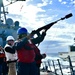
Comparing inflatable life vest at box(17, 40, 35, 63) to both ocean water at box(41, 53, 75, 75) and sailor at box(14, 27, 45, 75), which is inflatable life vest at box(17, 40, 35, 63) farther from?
ocean water at box(41, 53, 75, 75)

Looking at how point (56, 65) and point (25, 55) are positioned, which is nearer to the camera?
point (25, 55)

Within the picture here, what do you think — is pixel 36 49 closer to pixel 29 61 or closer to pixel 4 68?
pixel 29 61

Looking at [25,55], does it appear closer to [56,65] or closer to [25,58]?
[25,58]

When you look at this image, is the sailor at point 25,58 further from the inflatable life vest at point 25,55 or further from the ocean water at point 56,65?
the ocean water at point 56,65

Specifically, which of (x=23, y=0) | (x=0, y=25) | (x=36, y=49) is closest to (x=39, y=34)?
(x=36, y=49)

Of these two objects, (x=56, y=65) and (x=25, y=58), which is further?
(x=56, y=65)

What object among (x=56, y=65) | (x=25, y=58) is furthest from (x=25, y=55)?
(x=56, y=65)

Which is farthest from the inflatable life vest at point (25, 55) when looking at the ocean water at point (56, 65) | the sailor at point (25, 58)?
the ocean water at point (56, 65)

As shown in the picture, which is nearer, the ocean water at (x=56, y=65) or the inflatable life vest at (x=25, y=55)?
the inflatable life vest at (x=25, y=55)

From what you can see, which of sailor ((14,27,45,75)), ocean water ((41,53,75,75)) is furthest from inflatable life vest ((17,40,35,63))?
ocean water ((41,53,75,75))

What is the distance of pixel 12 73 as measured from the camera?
870 cm

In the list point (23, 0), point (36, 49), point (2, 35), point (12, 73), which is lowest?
point (12, 73)

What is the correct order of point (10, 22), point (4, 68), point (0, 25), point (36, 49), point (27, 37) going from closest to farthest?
point (27, 37), point (36, 49), point (4, 68), point (0, 25), point (10, 22)

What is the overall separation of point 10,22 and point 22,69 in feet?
103
